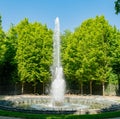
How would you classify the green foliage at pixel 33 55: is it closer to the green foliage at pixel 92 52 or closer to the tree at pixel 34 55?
the tree at pixel 34 55

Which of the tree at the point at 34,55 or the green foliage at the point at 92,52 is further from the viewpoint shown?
the tree at the point at 34,55

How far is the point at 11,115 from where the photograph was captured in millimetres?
18547

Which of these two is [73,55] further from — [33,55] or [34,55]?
[33,55]

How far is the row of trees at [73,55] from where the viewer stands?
37.1 meters

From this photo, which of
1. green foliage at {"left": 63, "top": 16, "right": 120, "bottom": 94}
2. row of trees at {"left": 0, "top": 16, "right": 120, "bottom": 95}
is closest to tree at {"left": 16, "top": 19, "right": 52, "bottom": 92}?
row of trees at {"left": 0, "top": 16, "right": 120, "bottom": 95}

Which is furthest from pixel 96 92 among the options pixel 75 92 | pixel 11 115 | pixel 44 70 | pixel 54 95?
pixel 11 115

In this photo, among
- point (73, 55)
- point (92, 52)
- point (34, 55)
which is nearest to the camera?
point (92, 52)

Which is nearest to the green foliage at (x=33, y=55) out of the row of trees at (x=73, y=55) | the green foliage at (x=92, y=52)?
the row of trees at (x=73, y=55)

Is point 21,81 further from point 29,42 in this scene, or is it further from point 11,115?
point 11,115

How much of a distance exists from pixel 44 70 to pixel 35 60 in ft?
5.43

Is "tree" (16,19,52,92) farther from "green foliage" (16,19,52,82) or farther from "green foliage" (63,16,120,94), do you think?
"green foliage" (63,16,120,94)

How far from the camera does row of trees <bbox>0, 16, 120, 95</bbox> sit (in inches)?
1460

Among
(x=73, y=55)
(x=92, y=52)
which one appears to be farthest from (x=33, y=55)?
(x=92, y=52)

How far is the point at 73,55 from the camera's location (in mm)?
38406
